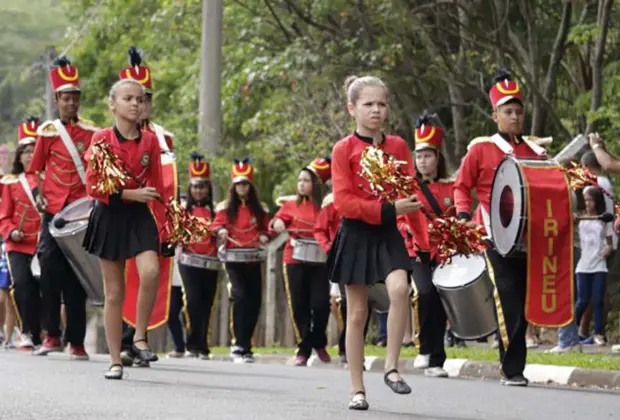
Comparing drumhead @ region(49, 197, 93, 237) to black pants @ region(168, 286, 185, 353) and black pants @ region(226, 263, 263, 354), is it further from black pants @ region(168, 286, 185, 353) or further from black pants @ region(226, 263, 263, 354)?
black pants @ region(168, 286, 185, 353)

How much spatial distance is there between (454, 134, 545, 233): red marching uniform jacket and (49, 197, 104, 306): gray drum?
123 inches

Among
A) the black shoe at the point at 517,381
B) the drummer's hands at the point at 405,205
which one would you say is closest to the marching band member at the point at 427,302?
the black shoe at the point at 517,381

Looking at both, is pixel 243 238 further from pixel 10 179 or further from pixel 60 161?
pixel 60 161

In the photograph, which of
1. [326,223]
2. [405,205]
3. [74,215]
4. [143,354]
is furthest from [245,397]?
[326,223]

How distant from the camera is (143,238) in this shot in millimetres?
12641

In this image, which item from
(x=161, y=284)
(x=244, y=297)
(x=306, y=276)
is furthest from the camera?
(x=244, y=297)

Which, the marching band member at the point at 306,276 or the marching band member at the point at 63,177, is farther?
the marching band member at the point at 306,276

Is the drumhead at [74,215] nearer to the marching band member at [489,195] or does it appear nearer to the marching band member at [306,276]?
the marching band member at [489,195]

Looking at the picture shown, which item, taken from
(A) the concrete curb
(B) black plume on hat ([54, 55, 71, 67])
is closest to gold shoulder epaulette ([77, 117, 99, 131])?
(B) black plume on hat ([54, 55, 71, 67])

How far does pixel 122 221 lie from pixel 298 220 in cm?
726

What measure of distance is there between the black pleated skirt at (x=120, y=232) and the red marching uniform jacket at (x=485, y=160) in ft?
7.85

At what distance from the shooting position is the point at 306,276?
19.8m

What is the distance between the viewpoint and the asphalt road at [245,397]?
9.84 m

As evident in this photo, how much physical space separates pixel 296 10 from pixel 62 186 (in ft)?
29.2
